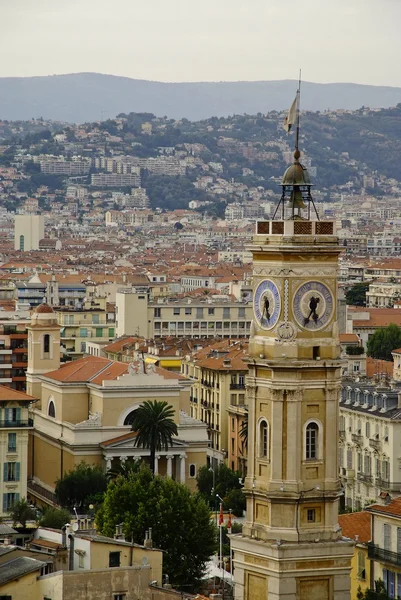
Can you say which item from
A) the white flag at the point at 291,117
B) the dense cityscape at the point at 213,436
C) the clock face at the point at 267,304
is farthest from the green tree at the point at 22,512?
the clock face at the point at 267,304

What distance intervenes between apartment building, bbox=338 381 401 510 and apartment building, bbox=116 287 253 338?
48388 mm

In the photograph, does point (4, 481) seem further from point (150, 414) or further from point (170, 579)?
point (170, 579)

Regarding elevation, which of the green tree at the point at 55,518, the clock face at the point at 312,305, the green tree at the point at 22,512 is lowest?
the green tree at the point at 22,512

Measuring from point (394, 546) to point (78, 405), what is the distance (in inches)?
1401

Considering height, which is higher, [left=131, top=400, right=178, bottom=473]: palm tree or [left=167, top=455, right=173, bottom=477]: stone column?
[left=131, top=400, right=178, bottom=473]: palm tree

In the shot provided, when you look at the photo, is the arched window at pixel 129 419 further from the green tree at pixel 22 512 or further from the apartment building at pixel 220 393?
the green tree at pixel 22 512

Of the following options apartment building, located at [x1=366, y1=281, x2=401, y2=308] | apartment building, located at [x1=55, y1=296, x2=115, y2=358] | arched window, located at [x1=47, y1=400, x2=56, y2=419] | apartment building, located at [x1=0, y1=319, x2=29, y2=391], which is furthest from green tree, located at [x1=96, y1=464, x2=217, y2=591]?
apartment building, located at [x1=366, y1=281, x2=401, y2=308]

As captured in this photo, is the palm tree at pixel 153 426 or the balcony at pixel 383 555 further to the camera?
the palm tree at pixel 153 426

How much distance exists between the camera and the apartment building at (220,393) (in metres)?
88.4

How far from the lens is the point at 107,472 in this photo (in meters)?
74.6

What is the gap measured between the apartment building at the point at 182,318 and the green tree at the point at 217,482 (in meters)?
45.0

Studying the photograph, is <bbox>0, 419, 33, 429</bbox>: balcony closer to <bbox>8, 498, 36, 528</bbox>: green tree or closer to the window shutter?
<bbox>8, 498, 36, 528</bbox>: green tree

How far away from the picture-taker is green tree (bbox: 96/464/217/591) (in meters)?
49.6

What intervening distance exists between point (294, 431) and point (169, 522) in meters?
21.1
